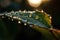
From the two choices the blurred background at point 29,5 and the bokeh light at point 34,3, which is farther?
the bokeh light at point 34,3

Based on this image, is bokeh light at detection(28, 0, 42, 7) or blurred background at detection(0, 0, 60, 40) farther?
bokeh light at detection(28, 0, 42, 7)

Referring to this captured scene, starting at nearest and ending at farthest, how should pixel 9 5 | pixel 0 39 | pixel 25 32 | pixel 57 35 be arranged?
pixel 57 35 < pixel 0 39 < pixel 25 32 < pixel 9 5

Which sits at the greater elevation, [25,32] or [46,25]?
[46,25]

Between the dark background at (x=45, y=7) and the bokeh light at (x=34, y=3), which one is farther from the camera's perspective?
the bokeh light at (x=34, y=3)

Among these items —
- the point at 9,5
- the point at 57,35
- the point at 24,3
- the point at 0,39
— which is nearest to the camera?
the point at 57,35

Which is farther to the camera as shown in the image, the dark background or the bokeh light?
the bokeh light

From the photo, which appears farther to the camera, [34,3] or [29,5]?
[34,3]

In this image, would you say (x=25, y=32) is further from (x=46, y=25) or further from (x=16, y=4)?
(x=46, y=25)

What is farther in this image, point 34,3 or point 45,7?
point 34,3

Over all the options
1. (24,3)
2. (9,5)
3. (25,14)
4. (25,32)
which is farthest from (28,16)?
(24,3)

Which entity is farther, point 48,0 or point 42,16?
point 48,0

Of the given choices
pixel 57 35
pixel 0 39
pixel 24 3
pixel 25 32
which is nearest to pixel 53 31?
pixel 57 35
